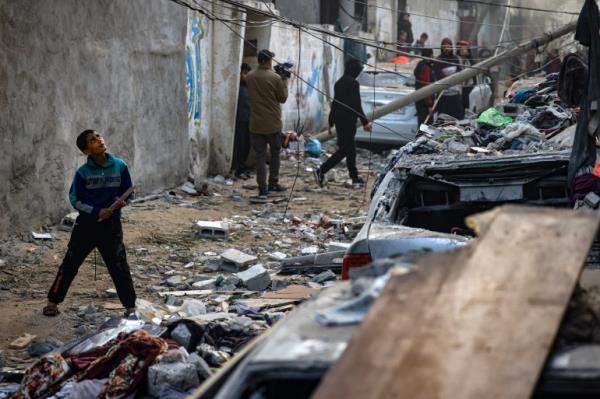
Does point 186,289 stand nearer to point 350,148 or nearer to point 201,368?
point 201,368

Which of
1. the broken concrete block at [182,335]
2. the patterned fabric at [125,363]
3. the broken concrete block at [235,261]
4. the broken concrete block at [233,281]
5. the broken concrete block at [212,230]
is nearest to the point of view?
the patterned fabric at [125,363]

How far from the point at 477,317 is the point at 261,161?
1172 centimetres

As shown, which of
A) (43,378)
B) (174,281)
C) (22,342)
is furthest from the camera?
(174,281)

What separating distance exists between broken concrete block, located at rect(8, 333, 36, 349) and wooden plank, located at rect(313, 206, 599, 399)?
4.93 meters

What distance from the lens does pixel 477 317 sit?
2594 mm

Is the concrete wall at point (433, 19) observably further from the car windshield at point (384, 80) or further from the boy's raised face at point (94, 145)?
the boy's raised face at point (94, 145)

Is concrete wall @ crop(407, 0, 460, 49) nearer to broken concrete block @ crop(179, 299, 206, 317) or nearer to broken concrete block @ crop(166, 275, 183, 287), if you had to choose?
broken concrete block @ crop(166, 275, 183, 287)

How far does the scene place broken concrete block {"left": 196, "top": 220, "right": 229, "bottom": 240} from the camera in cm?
1127

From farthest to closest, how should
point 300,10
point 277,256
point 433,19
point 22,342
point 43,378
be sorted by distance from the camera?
point 433,19 < point 300,10 < point 277,256 < point 22,342 < point 43,378

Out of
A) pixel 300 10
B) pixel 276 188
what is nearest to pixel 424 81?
pixel 300 10

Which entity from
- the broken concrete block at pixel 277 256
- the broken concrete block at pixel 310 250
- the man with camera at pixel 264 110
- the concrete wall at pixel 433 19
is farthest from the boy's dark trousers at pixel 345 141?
the concrete wall at pixel 433 19

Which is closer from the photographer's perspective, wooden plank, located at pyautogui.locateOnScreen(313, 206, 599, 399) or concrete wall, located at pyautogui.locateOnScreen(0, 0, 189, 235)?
wooden plank, located at pyautogui.locateOnScreen(313, 206, 599, 399)

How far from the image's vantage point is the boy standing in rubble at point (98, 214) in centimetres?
759

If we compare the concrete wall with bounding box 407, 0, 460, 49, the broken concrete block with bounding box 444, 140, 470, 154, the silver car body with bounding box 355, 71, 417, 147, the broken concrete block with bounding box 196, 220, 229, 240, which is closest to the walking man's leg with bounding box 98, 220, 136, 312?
the broken concrete block with bounding box 444, 140, 470, 154
